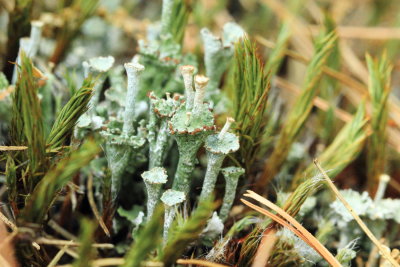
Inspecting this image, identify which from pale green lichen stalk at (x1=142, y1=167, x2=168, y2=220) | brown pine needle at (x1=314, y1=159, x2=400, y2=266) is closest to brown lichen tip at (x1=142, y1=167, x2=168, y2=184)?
pale green lichen stalk at (x1=142, y1=167, x2=168, y2=220)

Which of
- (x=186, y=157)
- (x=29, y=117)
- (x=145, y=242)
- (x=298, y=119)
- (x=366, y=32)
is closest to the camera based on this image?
(x=145, y=242)

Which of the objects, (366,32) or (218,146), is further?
(366,32)

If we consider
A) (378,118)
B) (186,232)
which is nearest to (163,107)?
(186,232)

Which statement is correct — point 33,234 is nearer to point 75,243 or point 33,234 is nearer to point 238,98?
point 75,243

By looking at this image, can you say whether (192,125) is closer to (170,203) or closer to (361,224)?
(170,203)

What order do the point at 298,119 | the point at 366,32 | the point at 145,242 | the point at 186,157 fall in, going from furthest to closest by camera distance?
the point at 366,32
the point at 298,119
the point at 186,157
the point at 145,242

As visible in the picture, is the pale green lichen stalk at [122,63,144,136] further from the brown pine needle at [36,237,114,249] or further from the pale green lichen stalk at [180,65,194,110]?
the brown pine needle at [36,237,114,249]
